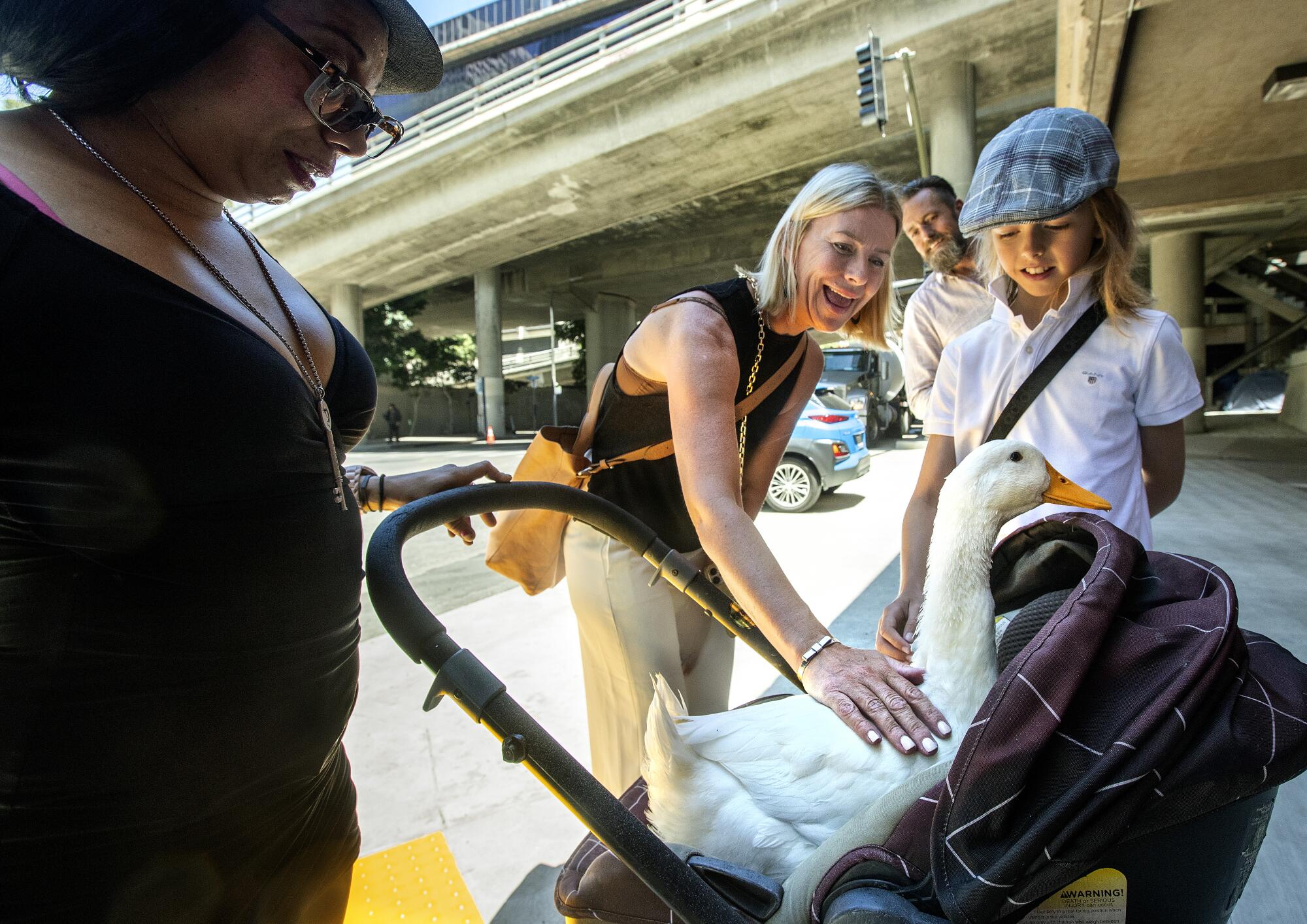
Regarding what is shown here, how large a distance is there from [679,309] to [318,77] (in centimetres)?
92

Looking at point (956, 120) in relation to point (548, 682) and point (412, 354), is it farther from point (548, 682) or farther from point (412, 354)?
point (412, 354)

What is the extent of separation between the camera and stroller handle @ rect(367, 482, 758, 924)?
90cm

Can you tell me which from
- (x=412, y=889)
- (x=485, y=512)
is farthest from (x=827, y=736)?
(x=412, y=889)

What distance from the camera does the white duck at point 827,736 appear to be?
4.32ft

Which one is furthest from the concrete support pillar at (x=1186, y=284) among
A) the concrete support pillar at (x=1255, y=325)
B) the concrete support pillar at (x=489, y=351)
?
the concrete support pillar at (x=489, y=351)

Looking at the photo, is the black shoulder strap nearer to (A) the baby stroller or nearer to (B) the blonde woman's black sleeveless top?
(B) the blonde woman's black sleeveless top

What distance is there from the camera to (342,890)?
1269 millimetres

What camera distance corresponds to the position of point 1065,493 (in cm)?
170

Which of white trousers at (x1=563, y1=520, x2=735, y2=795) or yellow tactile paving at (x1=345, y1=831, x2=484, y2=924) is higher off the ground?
white trousers at (x1=563, y1=520, x2=735, y2=795)

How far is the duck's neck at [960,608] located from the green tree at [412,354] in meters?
28.6

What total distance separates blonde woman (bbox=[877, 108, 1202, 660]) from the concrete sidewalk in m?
1.36

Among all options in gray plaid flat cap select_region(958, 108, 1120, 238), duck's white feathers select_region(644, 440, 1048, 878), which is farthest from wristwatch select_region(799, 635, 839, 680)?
gray plaid flat cap select_region(958, 108, 1120, 238)

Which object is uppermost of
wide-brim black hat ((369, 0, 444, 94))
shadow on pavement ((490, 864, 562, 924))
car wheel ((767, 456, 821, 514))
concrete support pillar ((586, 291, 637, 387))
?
concrete support pillar ((586, 291, 637, 387))

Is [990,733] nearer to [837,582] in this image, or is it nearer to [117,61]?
[117,61]
